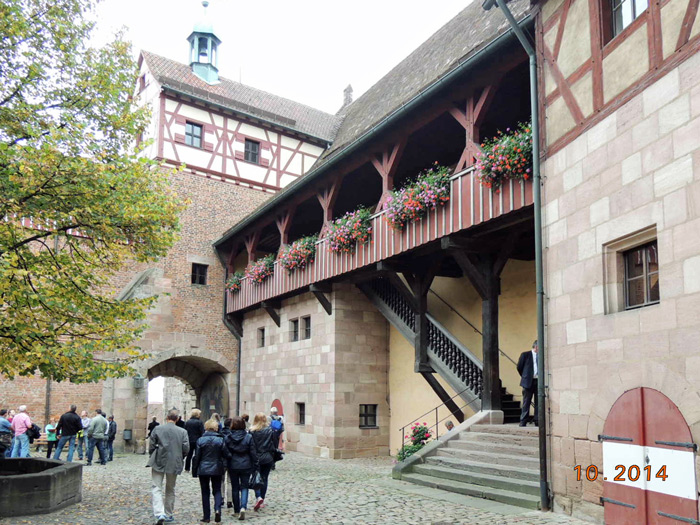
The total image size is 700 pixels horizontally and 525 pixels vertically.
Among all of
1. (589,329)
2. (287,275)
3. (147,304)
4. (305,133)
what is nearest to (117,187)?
(147,304)

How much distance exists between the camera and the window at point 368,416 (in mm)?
15555

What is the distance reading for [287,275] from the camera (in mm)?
16203

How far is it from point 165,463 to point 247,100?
18797mm

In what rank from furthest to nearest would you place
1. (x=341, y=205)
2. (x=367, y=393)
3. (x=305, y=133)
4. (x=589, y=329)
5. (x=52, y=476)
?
(x=305, y=133), (x=341, y=205), (x=367, y=393), (x=52, y=476), (x=589, y=329)

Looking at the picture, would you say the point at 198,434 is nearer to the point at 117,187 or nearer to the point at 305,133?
the point at 117,187

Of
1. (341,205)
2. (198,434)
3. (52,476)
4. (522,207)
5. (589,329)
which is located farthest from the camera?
(341,205)

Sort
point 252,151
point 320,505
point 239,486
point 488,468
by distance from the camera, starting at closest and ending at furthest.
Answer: point 239,486 → point 320,505 → point 488,468 → point 252,151

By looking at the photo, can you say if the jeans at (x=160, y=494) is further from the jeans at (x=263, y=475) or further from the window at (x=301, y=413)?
the window at (x=301, y=413)

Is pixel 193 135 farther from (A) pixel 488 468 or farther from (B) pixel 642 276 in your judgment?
(B) pixel 642 276

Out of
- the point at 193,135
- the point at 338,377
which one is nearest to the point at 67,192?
the point at 338,377

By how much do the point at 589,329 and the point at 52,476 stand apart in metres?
6.66

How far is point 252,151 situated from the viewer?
2258cm
